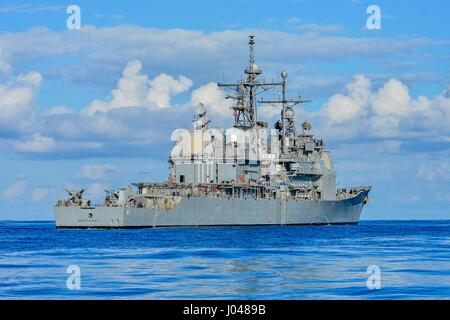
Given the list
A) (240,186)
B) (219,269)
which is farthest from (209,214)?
(219,269)

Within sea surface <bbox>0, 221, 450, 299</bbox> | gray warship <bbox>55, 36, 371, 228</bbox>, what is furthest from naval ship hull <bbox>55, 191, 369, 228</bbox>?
sea surface <bbox>0, 221, 450, 299</bbox>

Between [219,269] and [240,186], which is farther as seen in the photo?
[240,186]

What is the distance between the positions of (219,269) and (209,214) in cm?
4627

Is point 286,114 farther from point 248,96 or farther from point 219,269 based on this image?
point 219,269

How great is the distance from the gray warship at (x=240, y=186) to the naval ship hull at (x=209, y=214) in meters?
0.10

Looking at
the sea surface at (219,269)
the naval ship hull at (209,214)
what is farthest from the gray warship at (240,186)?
the sea surface at (219,269)

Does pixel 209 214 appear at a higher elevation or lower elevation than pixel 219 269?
higher

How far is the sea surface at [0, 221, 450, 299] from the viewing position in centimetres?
3244

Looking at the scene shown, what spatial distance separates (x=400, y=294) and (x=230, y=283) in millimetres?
7381

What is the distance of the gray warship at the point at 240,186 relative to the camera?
3329 inches

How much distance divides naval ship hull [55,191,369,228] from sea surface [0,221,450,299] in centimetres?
1650

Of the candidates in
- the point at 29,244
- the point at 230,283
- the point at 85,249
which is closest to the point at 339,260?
the point at 230,283

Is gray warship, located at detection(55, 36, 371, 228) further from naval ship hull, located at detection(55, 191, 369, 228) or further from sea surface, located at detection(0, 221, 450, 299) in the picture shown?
sea surface, located at detection(0, 221, 450, 299)

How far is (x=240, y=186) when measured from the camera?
9219 cm
